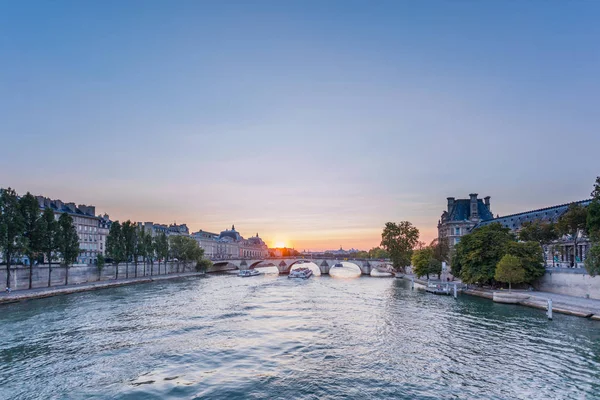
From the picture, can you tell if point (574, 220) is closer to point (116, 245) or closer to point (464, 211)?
point (464, 211)

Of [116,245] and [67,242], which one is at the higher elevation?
[67,242]

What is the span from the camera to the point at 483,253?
54219 mm

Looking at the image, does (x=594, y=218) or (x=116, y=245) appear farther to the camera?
(x=116, y=245)

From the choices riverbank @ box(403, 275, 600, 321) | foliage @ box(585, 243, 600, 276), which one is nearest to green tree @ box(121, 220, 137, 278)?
riverbank @ box(403, 275, 600, 321)

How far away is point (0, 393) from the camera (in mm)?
17734

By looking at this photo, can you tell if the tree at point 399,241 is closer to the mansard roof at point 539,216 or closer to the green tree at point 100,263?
the mansard roof at point 539,216

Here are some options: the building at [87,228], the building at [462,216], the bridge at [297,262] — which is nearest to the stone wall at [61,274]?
the building at [87,228]

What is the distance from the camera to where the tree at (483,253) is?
5294 centimetres

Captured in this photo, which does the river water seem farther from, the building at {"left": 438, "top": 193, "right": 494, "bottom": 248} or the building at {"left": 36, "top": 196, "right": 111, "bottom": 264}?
the building at {"left": 438, "top": 193, "right": 494, "bottom": 248}

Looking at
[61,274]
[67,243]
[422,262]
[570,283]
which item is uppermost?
[67,243]

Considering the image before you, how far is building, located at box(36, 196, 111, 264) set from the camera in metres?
91.7

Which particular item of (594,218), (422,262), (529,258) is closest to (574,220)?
(529,258)

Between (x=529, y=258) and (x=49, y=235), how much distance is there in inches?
2599

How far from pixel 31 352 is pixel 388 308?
32.1 meters
